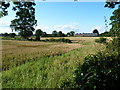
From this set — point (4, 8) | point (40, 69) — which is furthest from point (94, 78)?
point (4, 8)

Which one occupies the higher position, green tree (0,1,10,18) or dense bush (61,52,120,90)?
green tree (0,1,10,18)

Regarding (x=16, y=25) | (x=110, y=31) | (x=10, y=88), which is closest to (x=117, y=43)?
(x=110, y=31)

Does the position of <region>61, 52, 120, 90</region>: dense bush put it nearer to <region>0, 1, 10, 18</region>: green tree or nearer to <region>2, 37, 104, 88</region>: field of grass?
<region>2, 37, 104, 88</region>: field of grass

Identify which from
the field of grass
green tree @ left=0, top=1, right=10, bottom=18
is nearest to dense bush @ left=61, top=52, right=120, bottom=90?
the field of grass

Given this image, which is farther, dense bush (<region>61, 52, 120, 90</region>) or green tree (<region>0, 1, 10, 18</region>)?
green tree (<region>0, 1, 10, 18</region>)

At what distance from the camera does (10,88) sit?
4.88 meters

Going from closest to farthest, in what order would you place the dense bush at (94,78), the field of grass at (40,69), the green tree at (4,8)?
the dense bush at (94,78) < the field of grass at (40,69) < the green tree at (4,8)

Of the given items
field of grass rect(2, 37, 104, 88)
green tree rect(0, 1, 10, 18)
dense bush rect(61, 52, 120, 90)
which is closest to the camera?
dense bush rect(61, 52, 120, 90)

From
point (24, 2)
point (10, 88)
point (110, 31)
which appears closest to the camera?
point (10, 88)

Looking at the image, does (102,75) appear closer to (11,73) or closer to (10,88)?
(10,88)

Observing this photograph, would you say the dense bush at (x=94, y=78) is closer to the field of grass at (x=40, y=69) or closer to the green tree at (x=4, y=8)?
the field of grass at (x=40, y=69)

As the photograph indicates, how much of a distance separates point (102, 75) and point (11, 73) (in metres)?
4.14

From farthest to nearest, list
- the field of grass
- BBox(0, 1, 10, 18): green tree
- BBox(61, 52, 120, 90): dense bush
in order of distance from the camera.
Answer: BBox(0, 1, 10, 18): green tree, the field of grass, BBox(61, 52, 120, 90): dense bush

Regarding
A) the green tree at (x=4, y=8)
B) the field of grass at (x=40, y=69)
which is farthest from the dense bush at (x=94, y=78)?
the green tree at (x=4, y=8)
